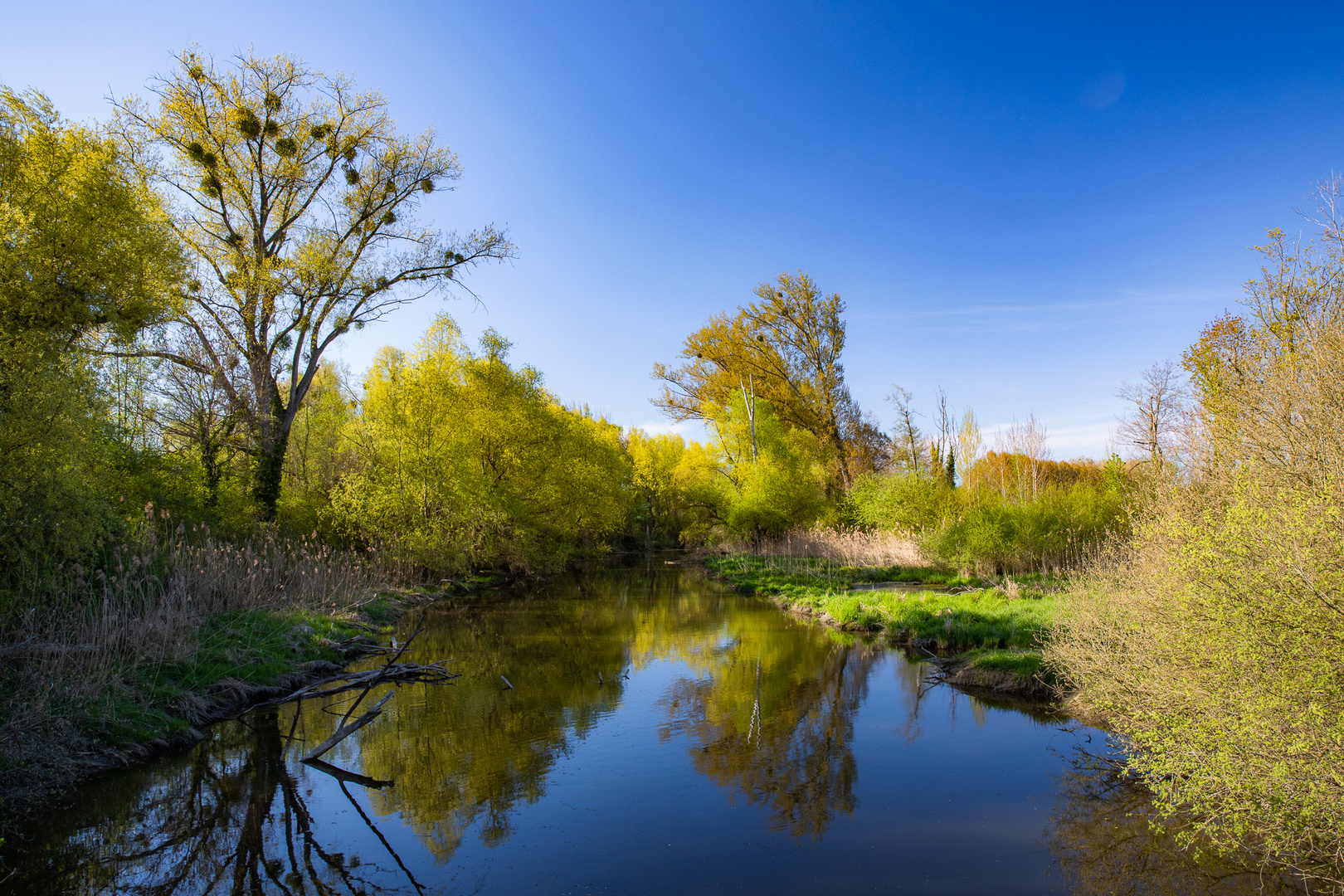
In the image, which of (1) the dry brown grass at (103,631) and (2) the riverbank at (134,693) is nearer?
(2) the riverbank at (134,693)

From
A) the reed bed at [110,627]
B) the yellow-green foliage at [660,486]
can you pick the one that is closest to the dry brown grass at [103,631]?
the reed bed at [110,627]

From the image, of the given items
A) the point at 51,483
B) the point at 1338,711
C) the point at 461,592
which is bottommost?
the point at 461,592

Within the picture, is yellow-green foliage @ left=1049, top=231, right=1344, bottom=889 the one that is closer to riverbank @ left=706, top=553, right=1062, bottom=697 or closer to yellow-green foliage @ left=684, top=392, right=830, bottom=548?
riverbank @ left=706, top=553, right=1062, bottom=697

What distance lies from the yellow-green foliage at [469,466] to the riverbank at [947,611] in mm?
8711

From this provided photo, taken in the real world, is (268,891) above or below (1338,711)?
below

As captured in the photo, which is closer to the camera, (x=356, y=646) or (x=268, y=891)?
(x=268, y=891)

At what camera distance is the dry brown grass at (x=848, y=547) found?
21217 mm

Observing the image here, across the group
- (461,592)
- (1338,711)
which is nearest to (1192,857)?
(1338,711)

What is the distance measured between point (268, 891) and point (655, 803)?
10.5ft

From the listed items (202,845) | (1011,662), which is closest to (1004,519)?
(1011,662)

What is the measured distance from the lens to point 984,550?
59.1 ft

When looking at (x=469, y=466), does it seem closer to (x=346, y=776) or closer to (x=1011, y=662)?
(x=346, y=776)

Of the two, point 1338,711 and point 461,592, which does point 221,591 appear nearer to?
point 461,592

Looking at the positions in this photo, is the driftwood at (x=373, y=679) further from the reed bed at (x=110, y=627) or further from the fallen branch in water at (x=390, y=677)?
the reed bed at (x=110, y=627)
